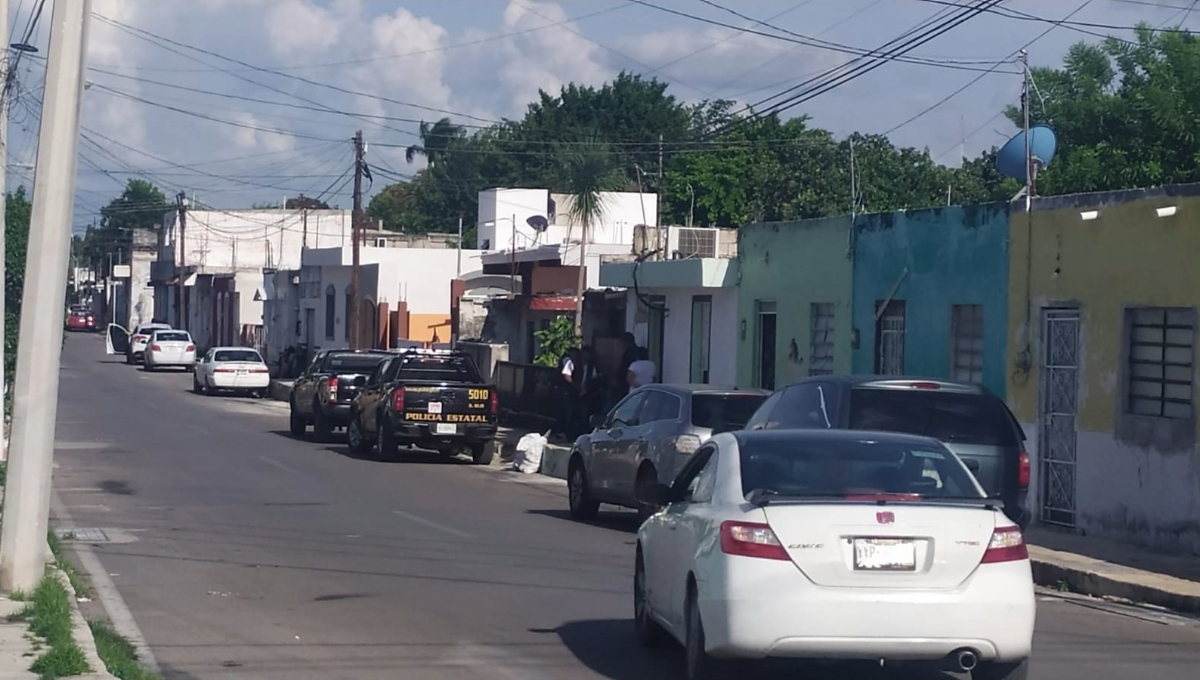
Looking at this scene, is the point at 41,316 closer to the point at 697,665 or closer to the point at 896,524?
the point at 697,665

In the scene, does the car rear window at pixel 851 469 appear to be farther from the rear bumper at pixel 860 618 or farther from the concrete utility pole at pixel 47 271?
the concrete utility pole at pixel 47 271

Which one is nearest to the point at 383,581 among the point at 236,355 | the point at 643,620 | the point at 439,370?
the point at 643,620

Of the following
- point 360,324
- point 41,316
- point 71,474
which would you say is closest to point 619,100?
point 360,324

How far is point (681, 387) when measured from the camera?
17125 millimetres

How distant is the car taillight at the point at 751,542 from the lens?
25.7 ft

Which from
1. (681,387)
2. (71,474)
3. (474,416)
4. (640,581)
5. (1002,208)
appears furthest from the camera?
(474,416)

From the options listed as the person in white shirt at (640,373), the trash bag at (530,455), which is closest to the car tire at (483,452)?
the trash bag at (530,455)

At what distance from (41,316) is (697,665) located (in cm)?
522

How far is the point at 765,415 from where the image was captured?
15.1 meters

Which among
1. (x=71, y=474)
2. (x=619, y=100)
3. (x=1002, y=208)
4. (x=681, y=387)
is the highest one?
(x=619, y=100)

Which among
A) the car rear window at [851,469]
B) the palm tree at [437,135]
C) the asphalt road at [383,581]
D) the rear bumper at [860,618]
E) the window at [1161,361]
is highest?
the palm tree at [437,135]

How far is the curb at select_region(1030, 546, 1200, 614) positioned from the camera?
12508 millimetres

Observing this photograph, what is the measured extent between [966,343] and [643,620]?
35.7ft

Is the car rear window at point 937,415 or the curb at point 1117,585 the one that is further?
the car rear window at point 937,415
